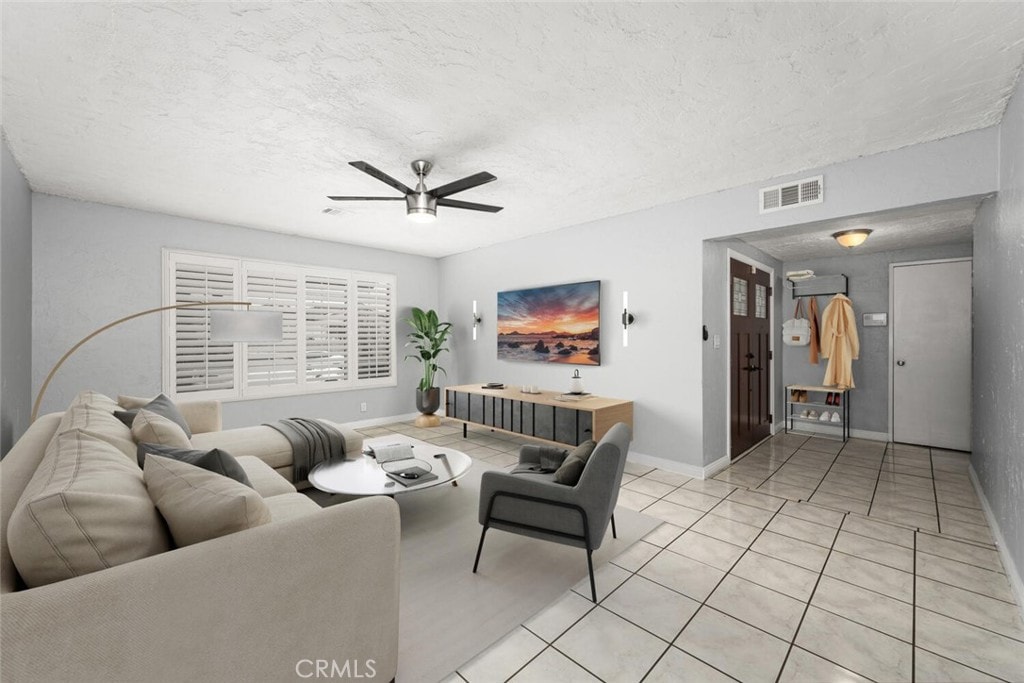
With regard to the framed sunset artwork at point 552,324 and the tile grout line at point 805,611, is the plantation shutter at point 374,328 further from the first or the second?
the tile grout line at point 805,611

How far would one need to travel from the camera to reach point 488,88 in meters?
2.25

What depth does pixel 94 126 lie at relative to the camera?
8.70 feet

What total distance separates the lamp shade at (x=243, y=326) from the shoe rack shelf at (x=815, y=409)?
603cm

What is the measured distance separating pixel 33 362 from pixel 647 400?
573 cm

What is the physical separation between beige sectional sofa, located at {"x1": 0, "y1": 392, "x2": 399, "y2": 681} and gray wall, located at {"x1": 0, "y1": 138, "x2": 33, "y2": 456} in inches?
Result: 70.3

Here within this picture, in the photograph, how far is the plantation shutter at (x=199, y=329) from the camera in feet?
15.0

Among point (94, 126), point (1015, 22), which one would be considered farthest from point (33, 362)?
point (1015, 22)

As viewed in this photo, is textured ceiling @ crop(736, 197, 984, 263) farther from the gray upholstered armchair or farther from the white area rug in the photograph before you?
the white area rug

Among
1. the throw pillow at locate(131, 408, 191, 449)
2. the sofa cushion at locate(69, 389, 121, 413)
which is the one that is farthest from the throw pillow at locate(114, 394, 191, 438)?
the throw pillow at locate(131, 408, 191, 449)

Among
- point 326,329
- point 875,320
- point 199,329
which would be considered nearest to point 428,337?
point 326,329

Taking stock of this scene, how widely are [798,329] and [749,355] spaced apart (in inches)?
51.3

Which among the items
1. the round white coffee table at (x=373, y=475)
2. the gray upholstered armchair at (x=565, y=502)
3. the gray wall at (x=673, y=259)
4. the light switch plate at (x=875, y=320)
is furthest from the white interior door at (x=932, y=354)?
the round white coffee table at (x=373, y=475)

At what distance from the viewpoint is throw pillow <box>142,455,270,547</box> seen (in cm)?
126

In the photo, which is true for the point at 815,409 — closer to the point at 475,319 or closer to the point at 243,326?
the point at 475,319
